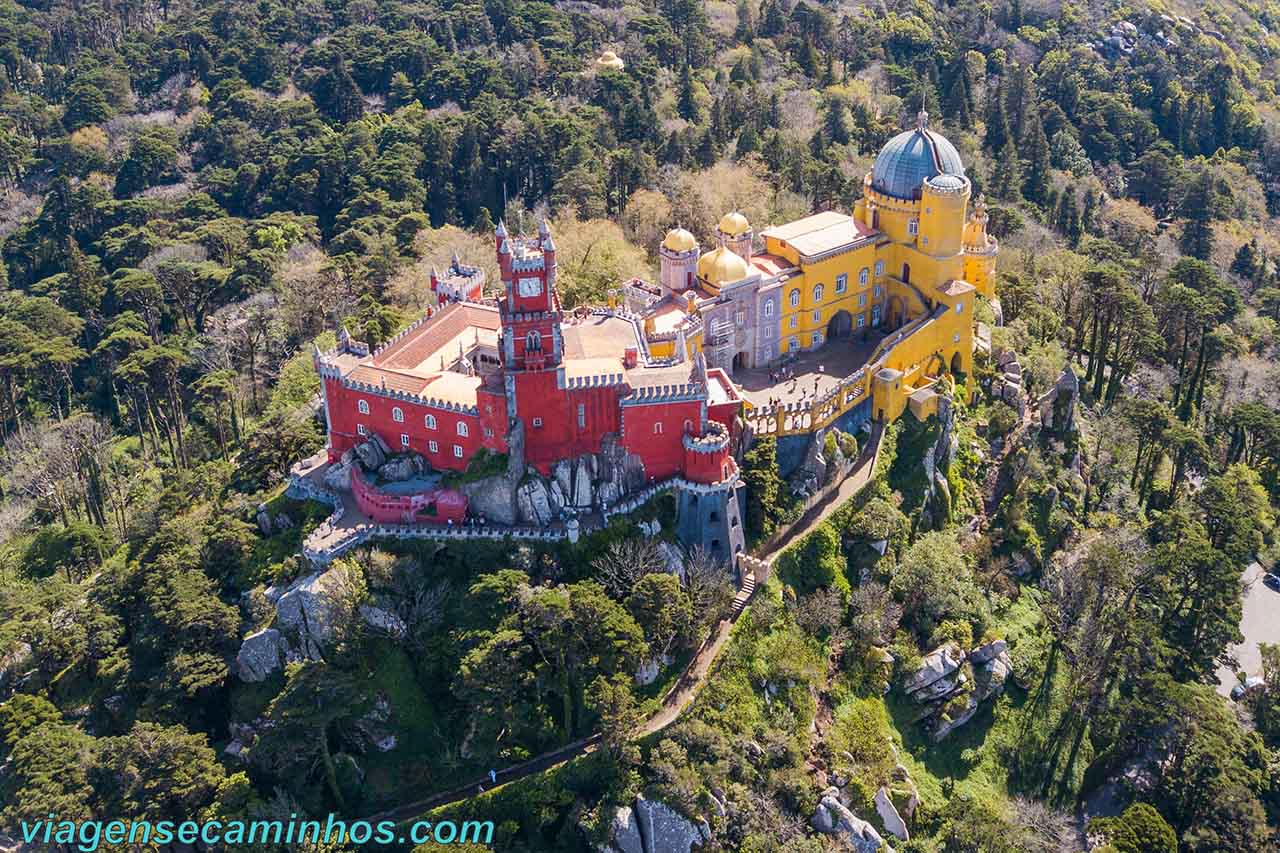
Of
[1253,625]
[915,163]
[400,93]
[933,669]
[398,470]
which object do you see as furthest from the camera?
[400,93]

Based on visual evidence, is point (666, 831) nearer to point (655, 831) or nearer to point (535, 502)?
point (655, 831)

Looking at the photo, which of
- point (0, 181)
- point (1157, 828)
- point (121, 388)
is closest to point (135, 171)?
point (0, 181)

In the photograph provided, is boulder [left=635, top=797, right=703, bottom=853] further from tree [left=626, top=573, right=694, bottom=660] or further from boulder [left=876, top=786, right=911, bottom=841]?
boulder [left=876, top=786, right=911, bottom=841]

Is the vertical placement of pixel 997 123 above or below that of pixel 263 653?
above

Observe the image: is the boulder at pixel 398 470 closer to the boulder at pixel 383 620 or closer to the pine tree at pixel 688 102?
the boulder at pixel 383 620

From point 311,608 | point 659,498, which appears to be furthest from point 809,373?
point 311,608

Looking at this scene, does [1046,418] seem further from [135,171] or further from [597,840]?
[135,171]
